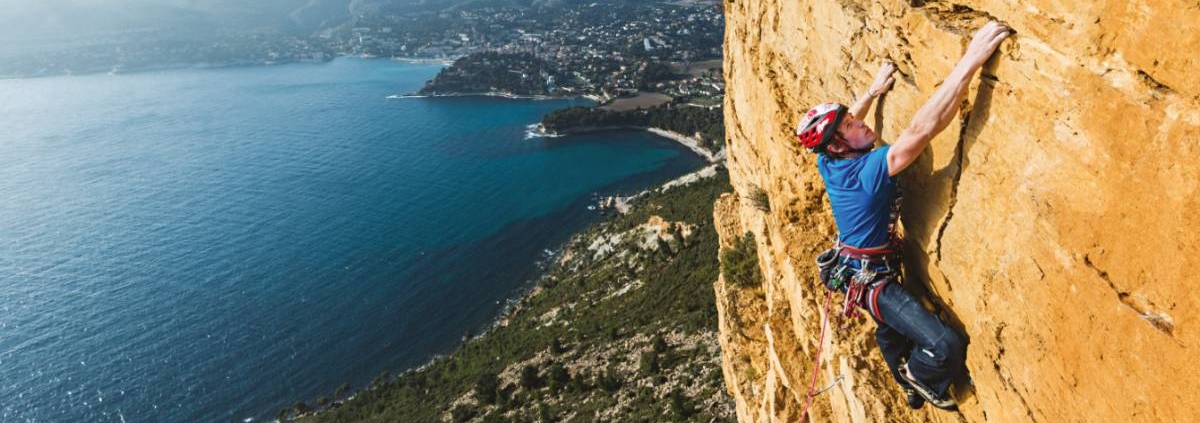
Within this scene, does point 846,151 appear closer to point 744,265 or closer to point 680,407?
point 744,265

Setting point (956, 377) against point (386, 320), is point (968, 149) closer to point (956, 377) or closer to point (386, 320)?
point (956, 377)

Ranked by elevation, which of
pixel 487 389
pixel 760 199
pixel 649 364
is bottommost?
pixel 487 389

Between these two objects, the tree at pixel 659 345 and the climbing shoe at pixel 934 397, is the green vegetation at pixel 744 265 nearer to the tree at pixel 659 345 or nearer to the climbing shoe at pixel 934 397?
the climbing shoe at pixel 934 397

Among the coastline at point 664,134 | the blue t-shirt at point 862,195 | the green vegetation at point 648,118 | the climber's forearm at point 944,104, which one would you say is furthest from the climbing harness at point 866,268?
the green vegetation at point 648,118

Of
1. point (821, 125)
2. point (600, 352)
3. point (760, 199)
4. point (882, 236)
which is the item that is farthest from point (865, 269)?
point (600, 352)

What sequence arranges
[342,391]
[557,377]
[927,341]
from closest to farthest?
[927,341]
[557,377]
[342,391]

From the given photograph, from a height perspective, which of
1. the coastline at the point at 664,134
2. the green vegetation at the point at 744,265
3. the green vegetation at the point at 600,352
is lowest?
the coastline at the point at 664,134
